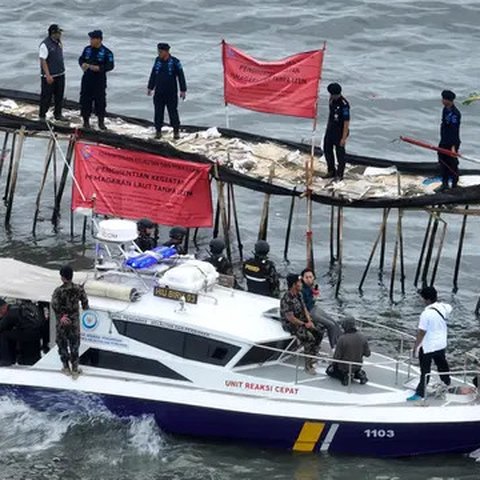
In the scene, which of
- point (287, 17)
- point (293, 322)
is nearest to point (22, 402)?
point (293, 322)

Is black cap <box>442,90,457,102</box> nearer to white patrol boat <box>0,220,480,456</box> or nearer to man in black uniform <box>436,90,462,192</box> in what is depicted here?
man in black uniform <box>436,90,462,192</box>

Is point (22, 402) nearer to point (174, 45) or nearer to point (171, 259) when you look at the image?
point (171, 259)

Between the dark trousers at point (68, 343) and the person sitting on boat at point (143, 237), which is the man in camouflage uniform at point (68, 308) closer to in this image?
the dark trousers at point (68, 343)

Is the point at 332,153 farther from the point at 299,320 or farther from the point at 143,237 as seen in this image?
the point at 299,320

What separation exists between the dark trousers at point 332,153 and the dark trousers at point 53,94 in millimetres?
5896

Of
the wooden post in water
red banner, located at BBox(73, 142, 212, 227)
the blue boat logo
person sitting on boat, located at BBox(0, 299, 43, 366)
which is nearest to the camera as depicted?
the blue boat logo

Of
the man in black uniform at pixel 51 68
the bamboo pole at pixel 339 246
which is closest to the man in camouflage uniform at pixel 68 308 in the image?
the bamboo pole at pixel 339 246

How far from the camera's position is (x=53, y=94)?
3192 cm

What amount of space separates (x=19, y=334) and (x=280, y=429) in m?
4.34

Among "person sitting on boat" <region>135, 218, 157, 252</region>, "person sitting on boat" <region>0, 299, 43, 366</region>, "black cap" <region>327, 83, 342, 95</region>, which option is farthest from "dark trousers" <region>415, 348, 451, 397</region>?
"black cap" <region>327, 83, 342, 95</region>

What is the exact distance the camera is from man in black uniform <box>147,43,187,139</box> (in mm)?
30344

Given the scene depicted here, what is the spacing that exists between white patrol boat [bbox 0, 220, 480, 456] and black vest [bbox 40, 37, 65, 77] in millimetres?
8128

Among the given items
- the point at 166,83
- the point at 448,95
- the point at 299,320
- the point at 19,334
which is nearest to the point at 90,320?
the point at 19,334

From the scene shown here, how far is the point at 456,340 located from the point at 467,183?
3.04 metres
